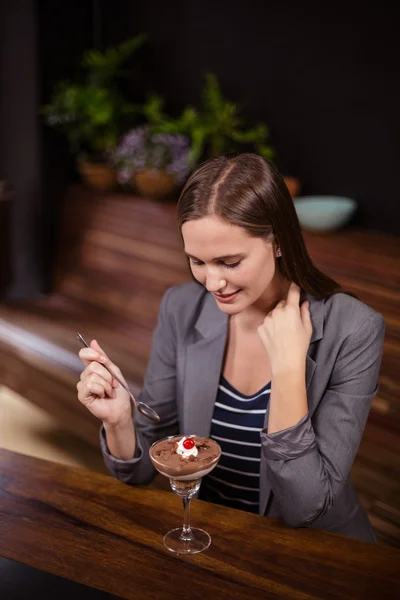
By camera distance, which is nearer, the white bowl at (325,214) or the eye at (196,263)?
the eye at (196,263)

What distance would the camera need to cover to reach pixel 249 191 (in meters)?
1.70

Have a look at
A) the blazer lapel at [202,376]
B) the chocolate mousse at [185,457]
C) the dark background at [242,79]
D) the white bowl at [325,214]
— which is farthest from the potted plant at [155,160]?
the chocolate mousse at [185,457]

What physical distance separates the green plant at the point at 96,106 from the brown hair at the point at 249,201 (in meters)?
2.73

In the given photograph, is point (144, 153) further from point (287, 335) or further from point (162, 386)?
point (287, 335)

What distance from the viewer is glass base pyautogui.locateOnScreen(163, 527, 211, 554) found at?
149cm

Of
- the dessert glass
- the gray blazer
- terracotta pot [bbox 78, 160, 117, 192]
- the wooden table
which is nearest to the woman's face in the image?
the gray blazer

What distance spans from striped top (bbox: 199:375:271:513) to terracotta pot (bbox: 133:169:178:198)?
2331 millimetres

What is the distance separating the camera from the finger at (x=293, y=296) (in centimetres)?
177

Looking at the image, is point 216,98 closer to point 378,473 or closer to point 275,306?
point 378,473

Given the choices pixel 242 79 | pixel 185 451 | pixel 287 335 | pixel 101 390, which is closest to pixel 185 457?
pixel 185 451

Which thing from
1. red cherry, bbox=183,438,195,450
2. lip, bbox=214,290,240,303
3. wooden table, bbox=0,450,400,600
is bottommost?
wooden table, bbox=0,450,400,600

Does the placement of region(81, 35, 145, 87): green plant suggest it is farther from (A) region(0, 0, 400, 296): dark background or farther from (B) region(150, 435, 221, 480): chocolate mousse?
(B) region(150, 435, 221, 480): chocolate mousse

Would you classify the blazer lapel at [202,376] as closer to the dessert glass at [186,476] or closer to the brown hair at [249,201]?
the brown hair at [249,201]

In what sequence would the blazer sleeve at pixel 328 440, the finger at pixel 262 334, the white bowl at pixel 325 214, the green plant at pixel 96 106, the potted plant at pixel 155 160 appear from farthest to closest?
1. the green plant at pixel 96 106
2. the potted plant at pixel 155 160
3. the white bowl at pixel 325 214
4. the finger at pixel 262 334
5. the blazer sleeve at pixel 328 440
